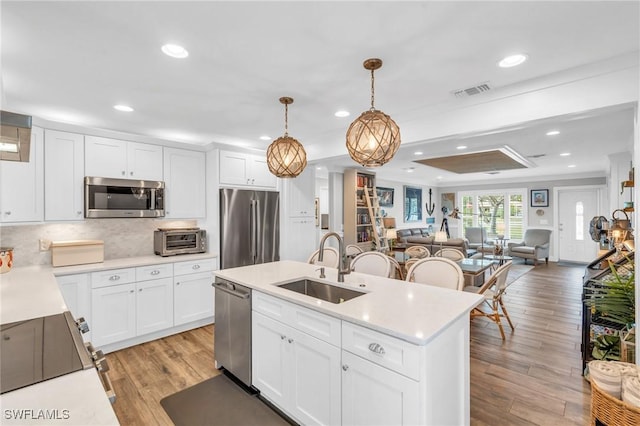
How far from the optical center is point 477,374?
9.24 feet

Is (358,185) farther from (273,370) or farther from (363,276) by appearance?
(273,370)

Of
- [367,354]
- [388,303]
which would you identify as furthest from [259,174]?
[367,354]

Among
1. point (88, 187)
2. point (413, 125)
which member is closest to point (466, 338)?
point (413, 125)

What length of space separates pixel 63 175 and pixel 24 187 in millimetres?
340

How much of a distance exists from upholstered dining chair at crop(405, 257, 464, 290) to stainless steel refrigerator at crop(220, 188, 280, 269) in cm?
234

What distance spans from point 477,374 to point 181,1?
3.59m

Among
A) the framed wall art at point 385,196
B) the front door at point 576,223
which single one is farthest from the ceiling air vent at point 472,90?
the front door at point 576,223

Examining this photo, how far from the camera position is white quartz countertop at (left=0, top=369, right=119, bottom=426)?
89 centimetres

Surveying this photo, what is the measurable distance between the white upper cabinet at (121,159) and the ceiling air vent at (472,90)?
11.5ft

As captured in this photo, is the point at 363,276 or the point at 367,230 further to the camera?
the point at 367,230

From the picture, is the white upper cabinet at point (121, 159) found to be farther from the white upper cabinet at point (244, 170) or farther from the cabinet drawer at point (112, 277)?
the cabinet drawer at point (112, 277)

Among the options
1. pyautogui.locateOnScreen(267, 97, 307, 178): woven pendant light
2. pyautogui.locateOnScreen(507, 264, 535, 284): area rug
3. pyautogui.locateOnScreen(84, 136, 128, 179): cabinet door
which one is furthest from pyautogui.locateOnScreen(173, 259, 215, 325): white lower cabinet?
pyautogui.locateOnScreen(507, 264, 535, 284): area rug

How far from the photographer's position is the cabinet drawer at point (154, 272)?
11.5ft

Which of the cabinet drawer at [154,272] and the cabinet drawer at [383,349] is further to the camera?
the cabinet drawer at [154,272]
